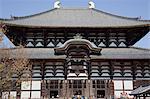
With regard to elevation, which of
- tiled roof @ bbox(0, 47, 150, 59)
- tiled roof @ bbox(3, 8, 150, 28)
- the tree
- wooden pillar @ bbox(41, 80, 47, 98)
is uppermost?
tiled roof @ bbox(3, 8, 150, 28)

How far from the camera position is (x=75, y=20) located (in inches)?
1417

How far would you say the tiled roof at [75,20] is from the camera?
32.9m

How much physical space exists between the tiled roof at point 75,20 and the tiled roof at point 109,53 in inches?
108

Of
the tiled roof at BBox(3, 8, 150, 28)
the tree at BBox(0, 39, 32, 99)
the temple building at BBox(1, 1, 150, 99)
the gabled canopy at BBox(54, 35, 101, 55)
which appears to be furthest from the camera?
the tiled roof at BBox(3, 8, 150, 28)

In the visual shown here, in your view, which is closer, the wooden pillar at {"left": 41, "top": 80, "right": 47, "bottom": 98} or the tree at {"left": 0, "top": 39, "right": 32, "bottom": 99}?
the tree at {"left": 0, "top": 39, "right": 32, "bottom": 99}

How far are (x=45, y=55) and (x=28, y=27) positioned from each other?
12.8 ft

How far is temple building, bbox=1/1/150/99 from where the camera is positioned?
30375 mm

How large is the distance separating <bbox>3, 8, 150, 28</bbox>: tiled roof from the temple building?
0.23 m

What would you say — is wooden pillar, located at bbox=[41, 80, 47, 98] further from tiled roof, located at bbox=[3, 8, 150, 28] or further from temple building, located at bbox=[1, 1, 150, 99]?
tiled roof, located at bbox=[3, 8, 150, 28]

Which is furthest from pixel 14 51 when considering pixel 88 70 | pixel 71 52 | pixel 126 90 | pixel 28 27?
pixel 126 90

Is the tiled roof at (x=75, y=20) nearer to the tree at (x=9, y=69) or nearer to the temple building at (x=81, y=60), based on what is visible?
the temple building at (x=81, y=60)

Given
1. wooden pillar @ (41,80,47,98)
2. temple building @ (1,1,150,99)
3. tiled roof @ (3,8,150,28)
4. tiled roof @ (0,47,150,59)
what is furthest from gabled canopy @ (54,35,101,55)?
wooden pillar @ (41,80,47,98)

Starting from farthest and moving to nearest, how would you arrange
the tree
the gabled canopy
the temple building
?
the temple building
the gabled canopy
the tree

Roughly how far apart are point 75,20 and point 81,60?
688cm
